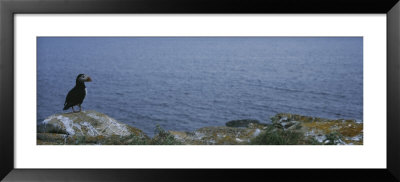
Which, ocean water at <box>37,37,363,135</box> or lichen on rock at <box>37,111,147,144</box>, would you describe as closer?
lichen on rock at <box>37,111,147,144</box>

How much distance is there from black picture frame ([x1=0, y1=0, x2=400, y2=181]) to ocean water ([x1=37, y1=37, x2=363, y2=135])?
933 mm

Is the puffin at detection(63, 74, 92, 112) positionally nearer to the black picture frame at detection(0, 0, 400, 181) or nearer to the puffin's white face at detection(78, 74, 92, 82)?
the puffin's white face at detection(78, 74, 92, 82)

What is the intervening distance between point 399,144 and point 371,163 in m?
0.52

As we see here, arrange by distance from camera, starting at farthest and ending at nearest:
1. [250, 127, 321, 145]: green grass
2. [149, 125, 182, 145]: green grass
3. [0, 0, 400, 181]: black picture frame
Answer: [149, 125, 182, 145]: green grass
[250, 127, 321, 145]: green grass
[0, 0, 400, 181]: black picture frame

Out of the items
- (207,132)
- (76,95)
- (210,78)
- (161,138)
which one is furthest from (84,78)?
(207,132)

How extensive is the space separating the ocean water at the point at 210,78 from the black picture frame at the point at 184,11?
0.93 meters

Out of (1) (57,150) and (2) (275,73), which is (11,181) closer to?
(1) (57,150)

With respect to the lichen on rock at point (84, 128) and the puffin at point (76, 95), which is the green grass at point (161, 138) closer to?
the lichen on rock at point (84, 128)

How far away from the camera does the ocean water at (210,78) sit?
16.3ft

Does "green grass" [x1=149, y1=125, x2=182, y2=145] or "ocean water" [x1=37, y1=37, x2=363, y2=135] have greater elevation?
"ocean water" [x1=37, y1=37, x2=363, y2=135]

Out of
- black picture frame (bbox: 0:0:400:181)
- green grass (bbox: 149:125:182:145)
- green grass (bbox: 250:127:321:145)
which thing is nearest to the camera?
black picture frame (bbox: 0:0:400:181)

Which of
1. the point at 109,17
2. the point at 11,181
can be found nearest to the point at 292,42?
the point at 109,17

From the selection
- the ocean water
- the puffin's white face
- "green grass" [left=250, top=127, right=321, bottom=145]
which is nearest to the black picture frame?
"green grass" [left=250, top=127, right=321, bottom=145]

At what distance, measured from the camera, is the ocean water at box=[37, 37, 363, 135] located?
4.98m
